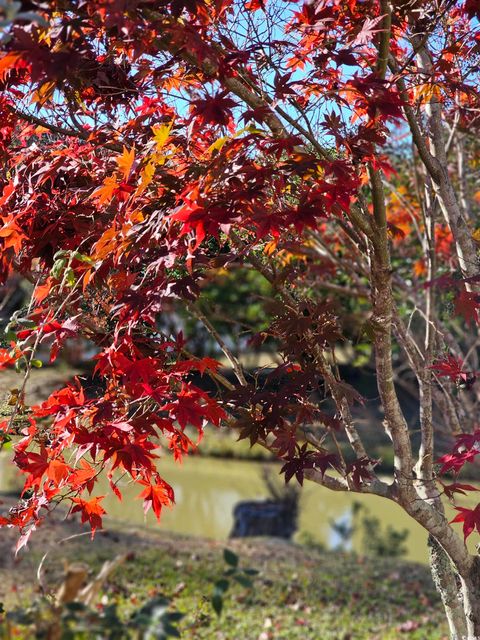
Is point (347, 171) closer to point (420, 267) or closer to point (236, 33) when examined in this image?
point (236, 33)

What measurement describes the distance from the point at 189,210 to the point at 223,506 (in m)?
7.70

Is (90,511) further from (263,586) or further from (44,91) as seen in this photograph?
(263,586)

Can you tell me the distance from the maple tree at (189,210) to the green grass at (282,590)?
72.5 inches

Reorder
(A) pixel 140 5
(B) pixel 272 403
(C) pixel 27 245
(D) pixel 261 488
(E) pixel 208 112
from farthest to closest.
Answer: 1. (D) pixel 261 488
2. (C) pixel 27 245
3. (B) pixel 272 403
4. (E) pixel 208 112
5. (A) pixel 140 5

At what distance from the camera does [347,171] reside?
209cm

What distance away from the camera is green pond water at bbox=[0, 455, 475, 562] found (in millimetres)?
8039

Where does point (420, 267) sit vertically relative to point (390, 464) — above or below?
above

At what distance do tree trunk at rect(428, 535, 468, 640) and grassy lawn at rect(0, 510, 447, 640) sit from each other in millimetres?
1637

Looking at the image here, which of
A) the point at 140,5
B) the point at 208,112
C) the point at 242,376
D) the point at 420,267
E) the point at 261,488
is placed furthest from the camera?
the point at 261,488

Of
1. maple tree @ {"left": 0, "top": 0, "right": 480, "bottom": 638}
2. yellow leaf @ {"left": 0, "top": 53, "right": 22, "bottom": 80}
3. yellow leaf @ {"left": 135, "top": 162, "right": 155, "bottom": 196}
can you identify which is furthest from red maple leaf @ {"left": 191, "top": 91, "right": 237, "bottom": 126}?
yellow leaf @ {"left": 0, "top": 53, "right": 22, "bottom": 80}

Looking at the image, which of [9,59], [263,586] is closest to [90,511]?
[9,59]

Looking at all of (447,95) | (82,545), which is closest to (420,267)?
(447,95)

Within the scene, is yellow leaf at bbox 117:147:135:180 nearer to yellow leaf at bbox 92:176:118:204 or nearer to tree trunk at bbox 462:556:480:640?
yellow leaf at bbox 92:176:118:204

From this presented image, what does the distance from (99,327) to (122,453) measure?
0.58 m
